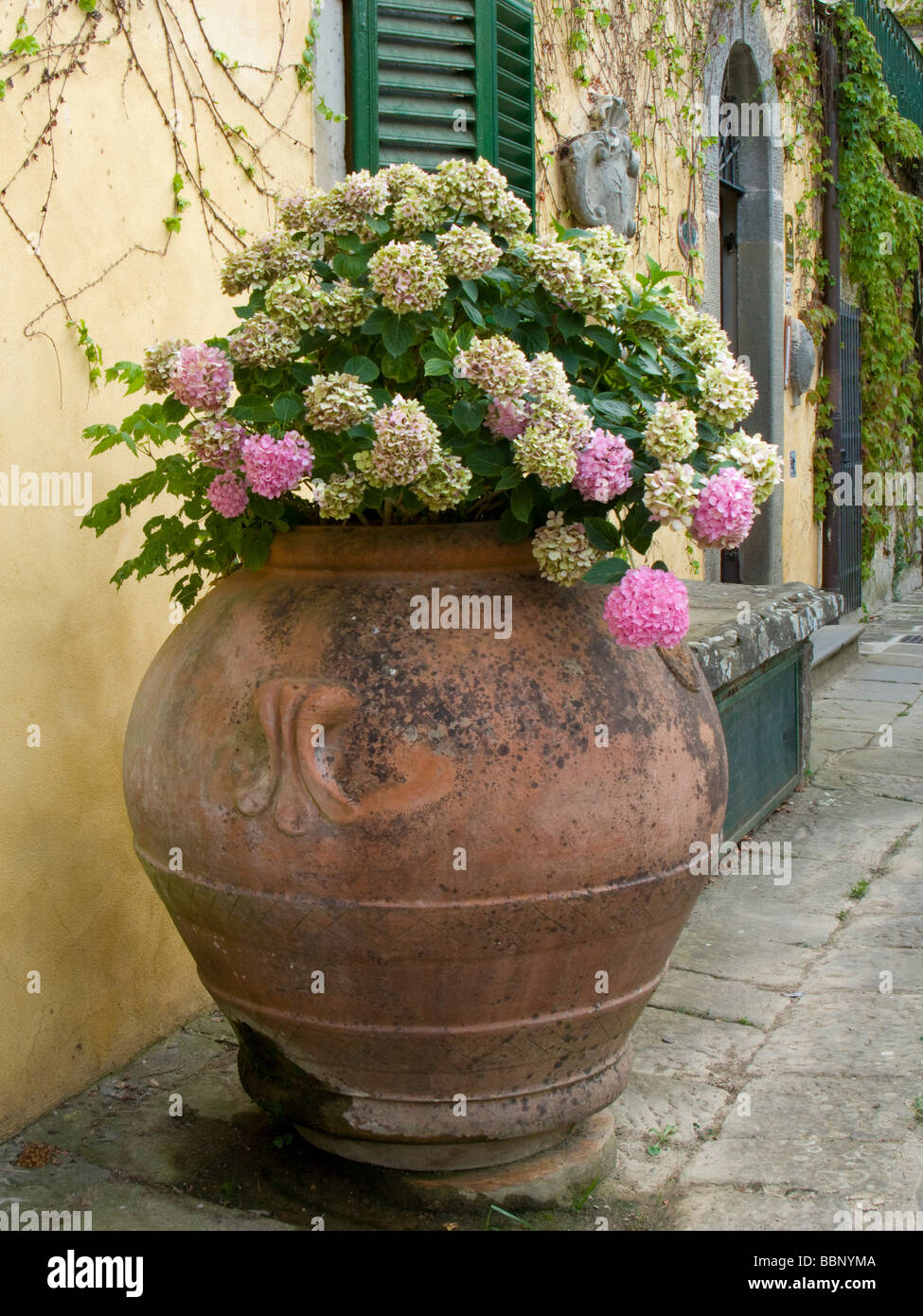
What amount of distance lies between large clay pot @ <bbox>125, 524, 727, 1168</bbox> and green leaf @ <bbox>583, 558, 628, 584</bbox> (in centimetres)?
14

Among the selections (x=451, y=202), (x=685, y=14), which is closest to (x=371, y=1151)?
(x=451, y=202)

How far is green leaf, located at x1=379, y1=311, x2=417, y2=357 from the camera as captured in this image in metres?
1.91

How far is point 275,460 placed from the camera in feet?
6.29

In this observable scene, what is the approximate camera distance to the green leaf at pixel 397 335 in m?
1.91

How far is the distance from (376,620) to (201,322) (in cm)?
128

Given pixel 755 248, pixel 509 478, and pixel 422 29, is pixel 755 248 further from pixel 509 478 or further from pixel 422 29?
pixel 509 478

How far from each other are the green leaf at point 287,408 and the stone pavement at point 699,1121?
1291mm

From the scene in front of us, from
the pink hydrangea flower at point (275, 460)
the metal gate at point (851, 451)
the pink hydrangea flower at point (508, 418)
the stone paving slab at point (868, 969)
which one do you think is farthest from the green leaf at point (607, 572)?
the metal gate at point (851, 451)

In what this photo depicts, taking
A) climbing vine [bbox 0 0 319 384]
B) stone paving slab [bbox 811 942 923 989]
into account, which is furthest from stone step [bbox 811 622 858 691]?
climbing vine [bbox 0 0 319 384]

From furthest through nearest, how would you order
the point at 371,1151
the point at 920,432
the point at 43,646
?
1. the point at 920,432
2. the point at 43,646
3. the point at 371,1151

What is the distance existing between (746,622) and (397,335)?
95.7 inches

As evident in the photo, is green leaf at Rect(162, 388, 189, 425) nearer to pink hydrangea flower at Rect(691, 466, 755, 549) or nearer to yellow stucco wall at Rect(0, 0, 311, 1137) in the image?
yellow stucco wall at Rect(0, 0, 311, 1137)

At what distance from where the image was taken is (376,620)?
1974 mm

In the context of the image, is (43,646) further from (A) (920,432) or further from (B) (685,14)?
(A) (920,432)
